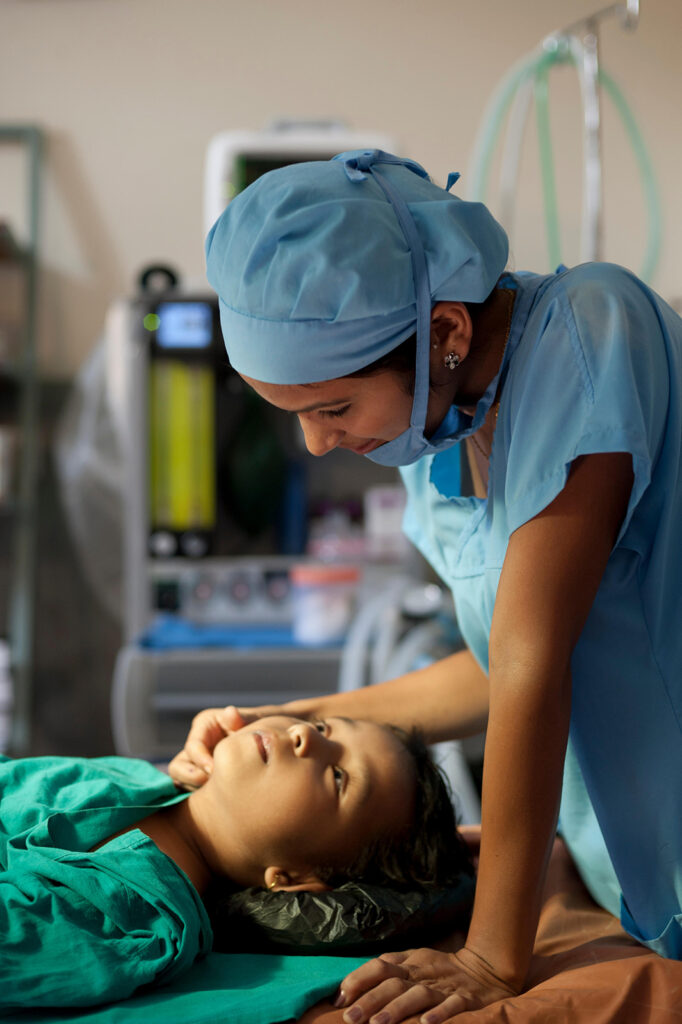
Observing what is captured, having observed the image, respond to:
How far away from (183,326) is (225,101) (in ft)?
3.78

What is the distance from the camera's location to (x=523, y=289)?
103cm

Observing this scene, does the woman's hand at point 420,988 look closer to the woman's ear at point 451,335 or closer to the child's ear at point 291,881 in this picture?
the child's ear at point 291,881

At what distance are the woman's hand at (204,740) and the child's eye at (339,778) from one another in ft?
0.47

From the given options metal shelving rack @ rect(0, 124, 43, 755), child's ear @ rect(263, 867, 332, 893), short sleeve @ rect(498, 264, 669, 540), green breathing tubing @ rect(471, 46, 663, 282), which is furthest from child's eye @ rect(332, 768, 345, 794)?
metal shelving rack @ rect(0, 124, 43, 755)

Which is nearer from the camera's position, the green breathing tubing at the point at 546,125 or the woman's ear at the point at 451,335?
the woman's ear at the point at 451,335

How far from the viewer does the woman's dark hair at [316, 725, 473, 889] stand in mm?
1188

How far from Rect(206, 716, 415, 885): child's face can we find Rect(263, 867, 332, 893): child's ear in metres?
0.01

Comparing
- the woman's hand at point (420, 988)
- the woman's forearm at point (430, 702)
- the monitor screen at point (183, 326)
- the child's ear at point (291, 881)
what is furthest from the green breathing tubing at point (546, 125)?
the woman's hand at point (420, 988)

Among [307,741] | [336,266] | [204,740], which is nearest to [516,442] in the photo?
[336,266]

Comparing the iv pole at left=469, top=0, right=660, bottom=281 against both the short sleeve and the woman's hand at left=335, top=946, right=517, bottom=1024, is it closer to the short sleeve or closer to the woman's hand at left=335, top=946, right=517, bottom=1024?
the short sleeve

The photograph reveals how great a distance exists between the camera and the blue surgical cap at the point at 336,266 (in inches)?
37.0

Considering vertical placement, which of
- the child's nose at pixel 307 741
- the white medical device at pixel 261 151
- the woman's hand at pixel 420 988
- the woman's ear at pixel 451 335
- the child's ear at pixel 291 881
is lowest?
the child's ear at pixel 291 881

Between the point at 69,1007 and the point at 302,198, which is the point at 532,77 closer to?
the point at 302,198

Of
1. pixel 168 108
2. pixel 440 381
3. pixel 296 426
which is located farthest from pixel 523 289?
pixel 168 108
